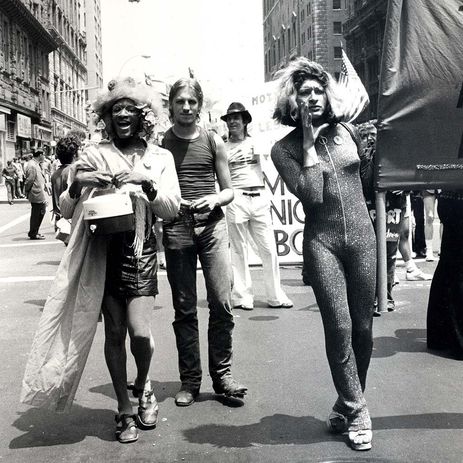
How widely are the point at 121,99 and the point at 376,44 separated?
231 ft

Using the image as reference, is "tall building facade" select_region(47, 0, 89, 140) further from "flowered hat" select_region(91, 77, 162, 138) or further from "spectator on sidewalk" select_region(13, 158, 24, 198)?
"flowered hat" select_region(91, 77, 162, 138)

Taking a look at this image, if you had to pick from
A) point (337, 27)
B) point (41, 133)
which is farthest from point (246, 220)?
point (337, 27)

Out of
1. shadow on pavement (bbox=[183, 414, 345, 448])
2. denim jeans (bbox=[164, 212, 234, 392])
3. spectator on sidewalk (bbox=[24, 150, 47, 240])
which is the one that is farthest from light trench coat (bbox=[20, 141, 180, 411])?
spectator on sidewalk (bbox=[24, 150, 47, 240])

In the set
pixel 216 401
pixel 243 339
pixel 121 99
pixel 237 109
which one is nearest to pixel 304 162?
pixel 121 99

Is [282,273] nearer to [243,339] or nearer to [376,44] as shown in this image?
[243,339]

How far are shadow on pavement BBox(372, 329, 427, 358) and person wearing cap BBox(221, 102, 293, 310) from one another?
5.51 ft

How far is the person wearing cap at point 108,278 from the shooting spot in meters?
4.20

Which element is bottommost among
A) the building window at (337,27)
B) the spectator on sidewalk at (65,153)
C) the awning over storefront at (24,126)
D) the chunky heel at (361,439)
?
the chunky heel at (361,439)

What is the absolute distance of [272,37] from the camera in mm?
138500

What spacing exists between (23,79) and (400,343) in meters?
47.8

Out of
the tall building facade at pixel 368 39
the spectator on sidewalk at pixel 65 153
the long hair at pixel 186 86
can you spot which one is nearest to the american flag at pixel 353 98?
the long hair at pixel 186 86

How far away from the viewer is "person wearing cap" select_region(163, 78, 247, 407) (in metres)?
4.89

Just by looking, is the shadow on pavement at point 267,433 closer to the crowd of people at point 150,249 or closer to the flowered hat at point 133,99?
the crowd of people at point 150,249

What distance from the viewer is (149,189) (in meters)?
4.18
